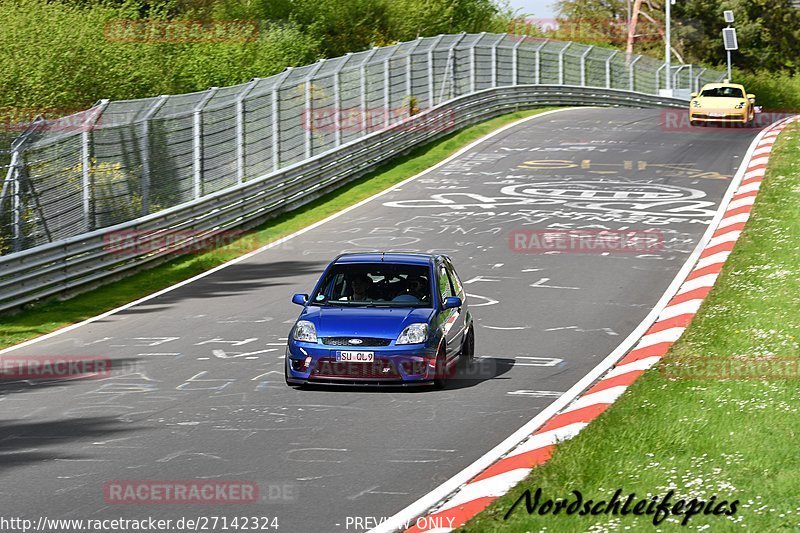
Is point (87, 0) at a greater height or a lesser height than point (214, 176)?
greater

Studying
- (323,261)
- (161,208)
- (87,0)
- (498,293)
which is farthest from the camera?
(87,0)

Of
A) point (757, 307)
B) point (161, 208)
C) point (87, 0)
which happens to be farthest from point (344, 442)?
point (87, 0)

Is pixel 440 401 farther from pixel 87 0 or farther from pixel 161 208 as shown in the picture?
pixel 87 0

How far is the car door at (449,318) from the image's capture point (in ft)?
42.9

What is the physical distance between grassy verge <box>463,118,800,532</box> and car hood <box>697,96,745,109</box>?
28.1 metres

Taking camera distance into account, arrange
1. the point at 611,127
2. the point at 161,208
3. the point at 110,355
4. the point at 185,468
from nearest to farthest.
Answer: the point at 185,468 < the point at 110,355 < the point at 161,208 < the point at 611,127

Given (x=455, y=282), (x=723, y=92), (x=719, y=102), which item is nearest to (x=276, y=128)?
(x=455, y=282)

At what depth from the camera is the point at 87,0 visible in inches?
1820

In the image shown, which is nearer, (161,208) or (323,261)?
(323,261)

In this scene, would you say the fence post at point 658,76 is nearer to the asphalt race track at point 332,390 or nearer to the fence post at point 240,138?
the asphalt race track at point 332,390

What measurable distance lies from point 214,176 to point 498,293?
9.74 metres

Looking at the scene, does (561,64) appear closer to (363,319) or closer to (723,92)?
(723,92)

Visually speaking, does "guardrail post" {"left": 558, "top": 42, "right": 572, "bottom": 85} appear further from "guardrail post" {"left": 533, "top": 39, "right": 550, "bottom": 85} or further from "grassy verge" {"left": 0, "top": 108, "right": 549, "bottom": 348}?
"grassy verge" {"left": 0, "top": 108, "right": 549, "bottom": 348}

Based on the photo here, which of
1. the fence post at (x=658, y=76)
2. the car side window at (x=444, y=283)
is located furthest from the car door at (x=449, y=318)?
the fence post at (x=658, y=76)
